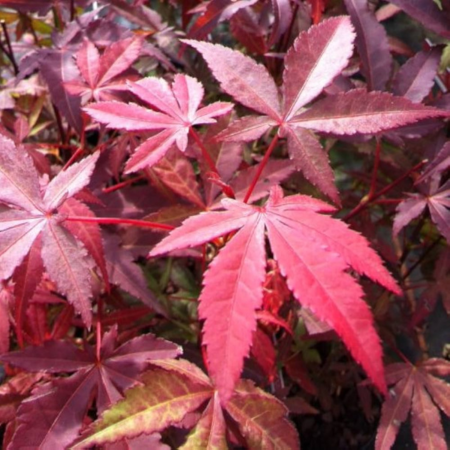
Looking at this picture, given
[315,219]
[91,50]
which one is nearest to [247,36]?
[91,50]

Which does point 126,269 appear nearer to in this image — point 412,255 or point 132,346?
point 132,346

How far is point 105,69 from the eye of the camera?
75 cm

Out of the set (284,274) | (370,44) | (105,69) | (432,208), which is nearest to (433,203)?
(432,208)

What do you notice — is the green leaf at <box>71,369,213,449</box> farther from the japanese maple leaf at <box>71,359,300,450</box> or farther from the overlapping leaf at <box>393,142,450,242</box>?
the overlapping leaf at <box>393,142,450,242</box>

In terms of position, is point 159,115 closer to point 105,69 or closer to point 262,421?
point 105,69

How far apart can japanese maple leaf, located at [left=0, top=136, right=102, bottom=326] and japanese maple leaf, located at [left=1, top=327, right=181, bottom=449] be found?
0.41ft

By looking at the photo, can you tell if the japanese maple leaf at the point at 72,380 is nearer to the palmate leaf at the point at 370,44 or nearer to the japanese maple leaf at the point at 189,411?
the japanese maple leaf at the point at 189,411

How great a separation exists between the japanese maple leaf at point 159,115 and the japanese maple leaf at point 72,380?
0.22 metres

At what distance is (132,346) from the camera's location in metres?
0.67

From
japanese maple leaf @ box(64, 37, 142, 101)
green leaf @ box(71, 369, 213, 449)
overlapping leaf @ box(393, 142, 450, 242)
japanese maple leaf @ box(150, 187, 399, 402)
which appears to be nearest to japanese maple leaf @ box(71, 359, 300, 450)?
green leaf @ box(71, 369, 213, 449)

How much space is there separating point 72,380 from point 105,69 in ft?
1.33

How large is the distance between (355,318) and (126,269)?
0.35 m

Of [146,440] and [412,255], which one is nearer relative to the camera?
[146,440]

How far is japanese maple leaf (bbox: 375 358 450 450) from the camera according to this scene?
0.73 meters
